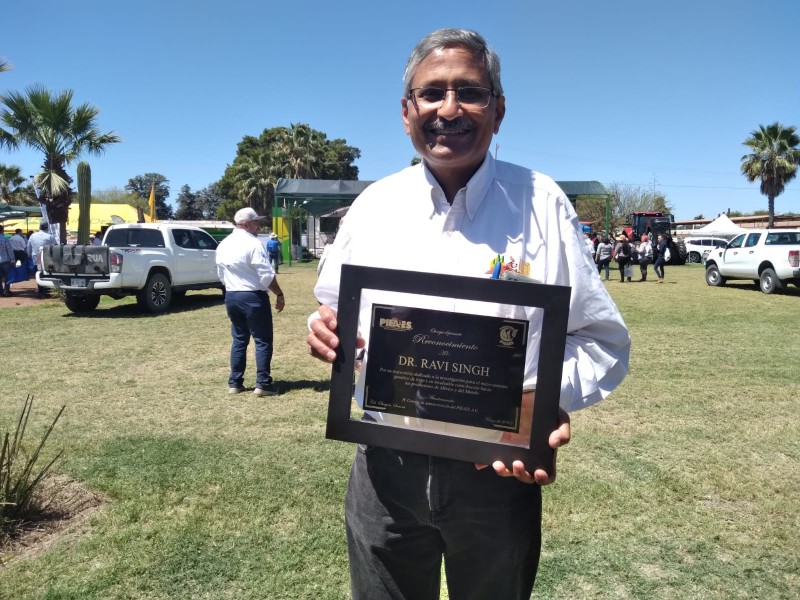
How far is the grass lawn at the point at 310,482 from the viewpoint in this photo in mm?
3238

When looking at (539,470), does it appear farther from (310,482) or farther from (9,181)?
(9,181)

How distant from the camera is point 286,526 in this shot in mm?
3787

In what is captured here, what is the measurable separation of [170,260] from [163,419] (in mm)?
8994

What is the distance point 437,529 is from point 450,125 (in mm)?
1102

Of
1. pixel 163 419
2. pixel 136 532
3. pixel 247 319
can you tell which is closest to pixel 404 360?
pixel 136 532

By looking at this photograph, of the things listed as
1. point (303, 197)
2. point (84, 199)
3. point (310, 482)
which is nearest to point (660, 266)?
point (303, 197)

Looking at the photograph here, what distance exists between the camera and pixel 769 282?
17.0m

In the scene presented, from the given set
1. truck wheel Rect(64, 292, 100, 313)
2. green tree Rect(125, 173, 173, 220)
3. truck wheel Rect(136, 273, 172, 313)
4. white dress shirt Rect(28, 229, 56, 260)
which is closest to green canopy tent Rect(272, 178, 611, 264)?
white dress shirt Rect(28, 229, 56, 260)

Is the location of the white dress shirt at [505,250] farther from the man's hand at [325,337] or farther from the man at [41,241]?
the man at [41,241]

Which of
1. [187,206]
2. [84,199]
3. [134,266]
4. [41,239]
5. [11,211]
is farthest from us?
[187,206]

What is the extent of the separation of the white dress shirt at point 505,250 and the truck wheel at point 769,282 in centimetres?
1778

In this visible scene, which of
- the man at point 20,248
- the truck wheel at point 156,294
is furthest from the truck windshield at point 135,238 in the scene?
the man at point 20,248

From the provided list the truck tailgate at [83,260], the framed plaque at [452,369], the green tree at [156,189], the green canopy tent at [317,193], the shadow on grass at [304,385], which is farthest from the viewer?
the green tree at [156,189]

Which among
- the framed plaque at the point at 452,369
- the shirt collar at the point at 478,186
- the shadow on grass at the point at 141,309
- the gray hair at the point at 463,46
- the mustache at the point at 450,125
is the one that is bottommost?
the shadow on grass at the point at 141,309
